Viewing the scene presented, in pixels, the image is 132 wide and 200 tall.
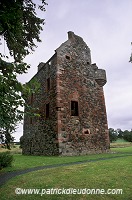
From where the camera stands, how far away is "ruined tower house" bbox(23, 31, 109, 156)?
44.6 ft

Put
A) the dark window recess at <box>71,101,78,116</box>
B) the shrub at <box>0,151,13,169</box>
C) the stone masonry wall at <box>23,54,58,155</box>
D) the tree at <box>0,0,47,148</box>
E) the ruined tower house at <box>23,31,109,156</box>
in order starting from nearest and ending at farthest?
the tree at <box>0,0,47,148</box> → the shrub at <box>0,151,13,169</box> → the ruined tower house at <box>23,31,109,156</box> → the stone masonry wall at <box>23,54,58,155</box> → the dark window recess at <box>71,101,78,116</box>

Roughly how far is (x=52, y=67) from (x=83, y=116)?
5.43 meters

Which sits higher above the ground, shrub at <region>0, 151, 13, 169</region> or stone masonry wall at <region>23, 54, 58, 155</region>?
stone masonry wall at <region>23, 54, 58, 155</region>

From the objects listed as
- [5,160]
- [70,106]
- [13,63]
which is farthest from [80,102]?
[13,63]

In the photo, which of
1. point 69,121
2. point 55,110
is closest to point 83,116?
point 69,121

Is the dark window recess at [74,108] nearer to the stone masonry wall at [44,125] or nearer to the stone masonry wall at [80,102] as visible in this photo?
the stone masonry wall at [80,102]

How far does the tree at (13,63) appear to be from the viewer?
10.1 feet

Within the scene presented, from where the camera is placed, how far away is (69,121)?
546 inches

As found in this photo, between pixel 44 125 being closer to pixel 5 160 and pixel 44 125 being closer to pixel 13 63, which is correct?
pixel 5 160

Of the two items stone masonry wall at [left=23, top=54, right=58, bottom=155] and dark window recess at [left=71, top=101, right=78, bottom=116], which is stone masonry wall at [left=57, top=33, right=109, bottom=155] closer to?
dark window recess at [left=71, top=101, right=78, bottom=116]

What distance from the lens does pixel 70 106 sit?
14.4 m

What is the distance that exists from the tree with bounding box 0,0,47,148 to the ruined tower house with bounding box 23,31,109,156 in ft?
21.0

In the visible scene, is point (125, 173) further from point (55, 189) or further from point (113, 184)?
point (55, 189)

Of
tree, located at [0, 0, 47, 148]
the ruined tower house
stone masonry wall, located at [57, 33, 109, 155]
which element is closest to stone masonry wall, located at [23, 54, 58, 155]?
the ruined tower house
